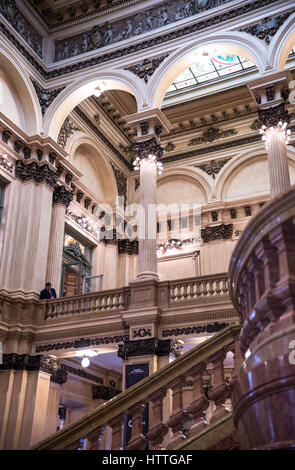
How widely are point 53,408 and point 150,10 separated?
10363 mm

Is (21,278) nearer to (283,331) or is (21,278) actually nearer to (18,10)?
(18,10)

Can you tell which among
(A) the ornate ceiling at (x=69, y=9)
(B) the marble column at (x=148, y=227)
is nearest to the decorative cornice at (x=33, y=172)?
(B) the marble column at (x=148, y=227)

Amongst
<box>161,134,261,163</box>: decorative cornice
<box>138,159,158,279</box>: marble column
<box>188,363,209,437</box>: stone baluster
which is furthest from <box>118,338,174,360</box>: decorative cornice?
<box>161,134,261,163</box>: decorative cornice

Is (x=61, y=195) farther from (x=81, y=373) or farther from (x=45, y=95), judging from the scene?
(x=81, y=373)

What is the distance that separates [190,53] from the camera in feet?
42.2

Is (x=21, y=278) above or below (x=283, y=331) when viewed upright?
above

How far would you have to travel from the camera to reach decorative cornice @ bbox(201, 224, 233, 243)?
1605 centimetres

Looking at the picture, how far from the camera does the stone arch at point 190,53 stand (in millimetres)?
12188

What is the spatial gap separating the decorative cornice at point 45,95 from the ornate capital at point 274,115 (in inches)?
226

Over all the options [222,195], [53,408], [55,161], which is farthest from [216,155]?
[53,408]

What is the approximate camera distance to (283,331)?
7.57 ft

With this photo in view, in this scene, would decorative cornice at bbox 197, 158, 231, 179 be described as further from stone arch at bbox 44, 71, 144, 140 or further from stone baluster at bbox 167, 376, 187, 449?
stone baluster at bbox 167, 376, 187, 449

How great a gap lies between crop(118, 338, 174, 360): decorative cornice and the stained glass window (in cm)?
888
